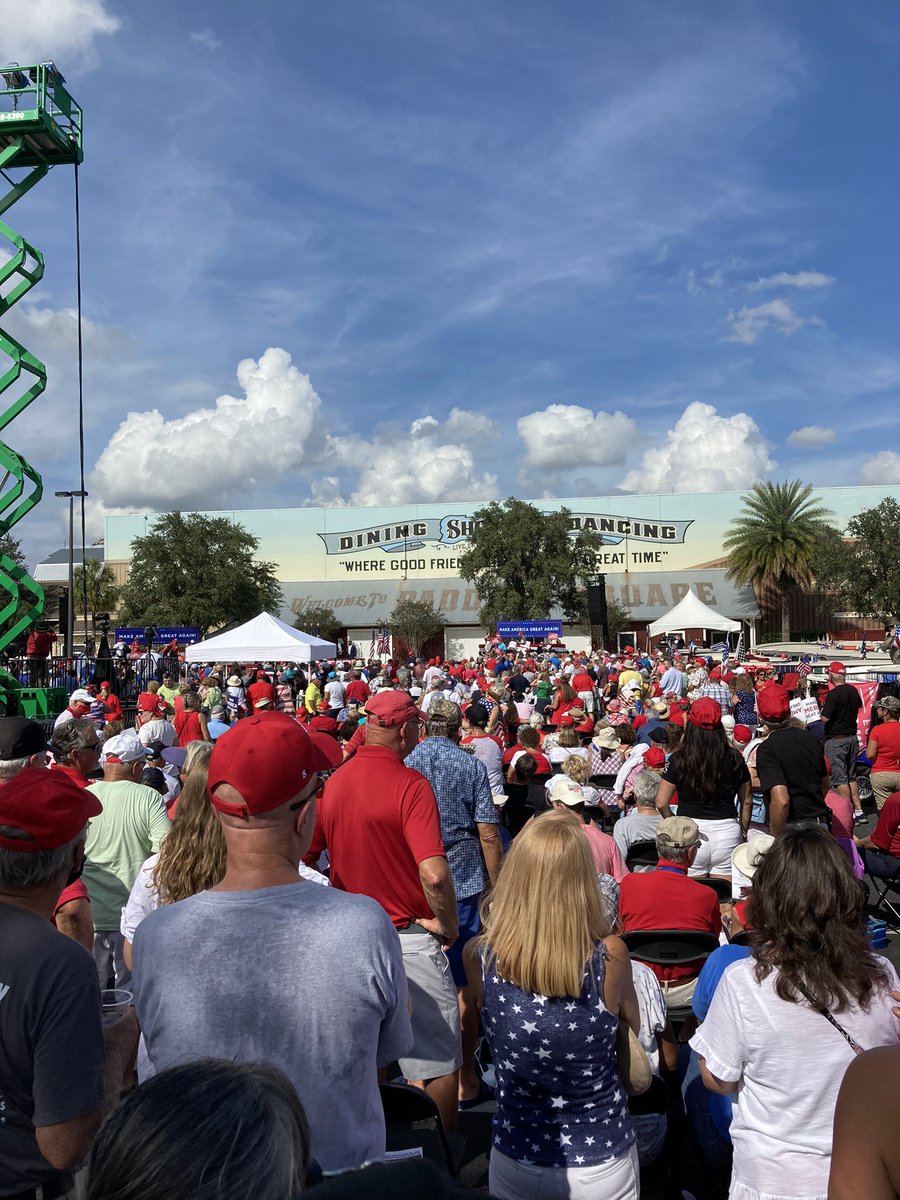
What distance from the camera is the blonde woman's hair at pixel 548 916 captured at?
261 cm

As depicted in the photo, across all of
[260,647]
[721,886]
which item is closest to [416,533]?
[260,647]

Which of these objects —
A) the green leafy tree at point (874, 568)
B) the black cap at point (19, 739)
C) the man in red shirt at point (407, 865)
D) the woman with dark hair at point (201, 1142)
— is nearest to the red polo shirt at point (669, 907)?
the man in red shirt at point (407, 865)

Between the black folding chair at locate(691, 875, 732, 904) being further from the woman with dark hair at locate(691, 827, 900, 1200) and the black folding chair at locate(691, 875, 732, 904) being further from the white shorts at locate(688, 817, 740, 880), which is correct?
the woman with dark hair at locate(691, 827, 900, 1200)

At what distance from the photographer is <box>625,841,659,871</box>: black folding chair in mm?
5785

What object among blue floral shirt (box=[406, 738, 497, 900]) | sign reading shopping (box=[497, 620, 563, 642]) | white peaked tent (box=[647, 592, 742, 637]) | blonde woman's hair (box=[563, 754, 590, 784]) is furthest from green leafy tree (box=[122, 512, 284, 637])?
blue floral shirt (box=[406, 738, 497, 900])

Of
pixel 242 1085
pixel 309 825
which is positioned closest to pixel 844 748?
pixel 309 825

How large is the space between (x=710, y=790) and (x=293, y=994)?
452cm

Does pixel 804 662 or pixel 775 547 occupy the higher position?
pixel 775 547

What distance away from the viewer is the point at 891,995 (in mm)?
2508

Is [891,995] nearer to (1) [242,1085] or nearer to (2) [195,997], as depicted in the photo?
(2) [195,997]

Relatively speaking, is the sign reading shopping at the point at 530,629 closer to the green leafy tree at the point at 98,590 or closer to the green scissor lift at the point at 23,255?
the green scissor lift at the point at 23,255

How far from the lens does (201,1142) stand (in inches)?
41.5

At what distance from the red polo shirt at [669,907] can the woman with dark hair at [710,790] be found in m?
1.66

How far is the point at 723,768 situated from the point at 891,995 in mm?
3505
